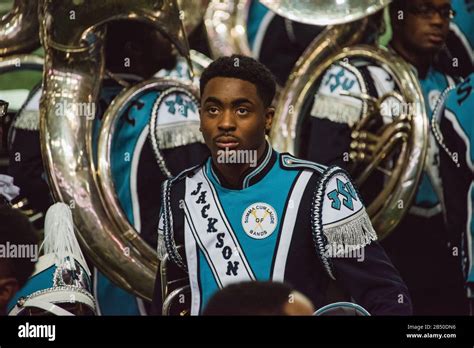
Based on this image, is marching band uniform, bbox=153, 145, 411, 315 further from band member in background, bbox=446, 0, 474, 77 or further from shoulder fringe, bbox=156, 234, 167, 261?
band member in background, bbox=446, 0, 474, 77

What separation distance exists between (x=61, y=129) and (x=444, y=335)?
1.34 metres

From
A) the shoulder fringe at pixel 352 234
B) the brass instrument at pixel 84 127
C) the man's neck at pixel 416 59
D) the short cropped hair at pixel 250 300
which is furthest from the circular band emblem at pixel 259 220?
the man's neck at pixel 416 59

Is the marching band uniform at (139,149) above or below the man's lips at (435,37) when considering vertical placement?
below

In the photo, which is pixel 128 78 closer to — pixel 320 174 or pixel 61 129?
pixel 61 129

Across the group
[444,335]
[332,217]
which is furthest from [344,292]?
[444,335]

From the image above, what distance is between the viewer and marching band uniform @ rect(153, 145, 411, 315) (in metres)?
2.69

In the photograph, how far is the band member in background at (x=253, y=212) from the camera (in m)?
2.73

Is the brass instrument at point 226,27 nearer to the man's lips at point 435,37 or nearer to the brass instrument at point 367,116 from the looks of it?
the brass instrument at point 367,116

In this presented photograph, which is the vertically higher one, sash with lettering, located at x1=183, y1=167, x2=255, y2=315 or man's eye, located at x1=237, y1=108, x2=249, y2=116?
man's eye, located at x1=237, y1=108, x2=249, y2=116

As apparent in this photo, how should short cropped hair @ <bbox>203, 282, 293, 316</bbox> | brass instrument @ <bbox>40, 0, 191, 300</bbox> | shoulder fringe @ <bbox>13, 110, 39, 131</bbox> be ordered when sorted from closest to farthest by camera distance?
short cropped hair @ <bbox>203, 282, 293, 316</bbox> → brass instrument @ <bbox>40, 0, 191, 300</bbox> → shoulder fringe @ <bbox>13, 110, 39, 131</bbox>

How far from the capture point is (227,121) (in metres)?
2.82

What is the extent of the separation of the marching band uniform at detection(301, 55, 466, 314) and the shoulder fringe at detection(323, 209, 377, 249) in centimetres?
66

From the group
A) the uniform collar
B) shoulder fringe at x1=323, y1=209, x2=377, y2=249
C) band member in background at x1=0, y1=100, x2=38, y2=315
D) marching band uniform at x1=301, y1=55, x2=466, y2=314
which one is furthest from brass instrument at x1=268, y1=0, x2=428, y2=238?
band member in background at x1=0, y1=100, x2=38, y2=315

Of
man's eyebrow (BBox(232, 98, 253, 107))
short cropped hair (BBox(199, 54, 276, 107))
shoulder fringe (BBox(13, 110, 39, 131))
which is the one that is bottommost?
shoulder fringe (BBox(13, 110, 39, 131))
